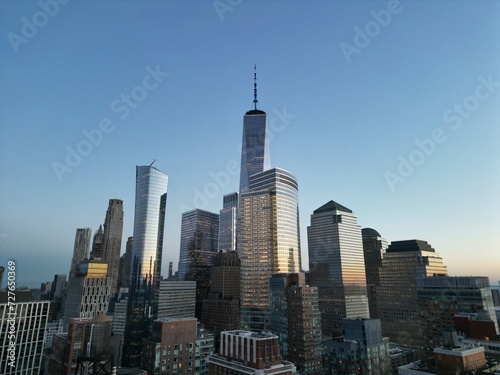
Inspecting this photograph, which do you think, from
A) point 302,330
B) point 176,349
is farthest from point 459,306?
point 176,349

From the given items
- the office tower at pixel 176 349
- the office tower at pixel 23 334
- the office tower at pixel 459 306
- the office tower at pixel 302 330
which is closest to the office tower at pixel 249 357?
the office tower at pixel 176 349

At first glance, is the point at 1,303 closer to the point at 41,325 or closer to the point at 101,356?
the point at 41,325

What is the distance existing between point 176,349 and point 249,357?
33.2 metres

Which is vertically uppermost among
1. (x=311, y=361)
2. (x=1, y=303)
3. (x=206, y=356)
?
(x=1, y=303)

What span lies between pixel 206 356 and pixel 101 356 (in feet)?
235

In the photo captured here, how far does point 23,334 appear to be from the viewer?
100m

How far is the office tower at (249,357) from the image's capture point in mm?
104125

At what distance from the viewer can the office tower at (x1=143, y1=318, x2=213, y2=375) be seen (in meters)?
118

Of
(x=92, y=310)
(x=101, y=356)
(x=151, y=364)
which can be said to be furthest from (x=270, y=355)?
(x=92, y=310)

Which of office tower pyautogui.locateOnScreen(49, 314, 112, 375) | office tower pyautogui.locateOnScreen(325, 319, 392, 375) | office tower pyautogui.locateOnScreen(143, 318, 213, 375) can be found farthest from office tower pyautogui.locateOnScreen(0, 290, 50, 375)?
office tower pyautogui.locateOnScreen(325, 319, 392, 375)

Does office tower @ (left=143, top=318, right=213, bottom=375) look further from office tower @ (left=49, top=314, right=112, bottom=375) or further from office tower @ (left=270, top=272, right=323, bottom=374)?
office tower @ (left=270, top=272, right=323, bottom=374)

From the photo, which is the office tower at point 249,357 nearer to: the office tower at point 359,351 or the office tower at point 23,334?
the office tower at point 359,351

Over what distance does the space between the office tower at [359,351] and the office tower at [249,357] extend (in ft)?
75.7

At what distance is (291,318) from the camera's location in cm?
17950
